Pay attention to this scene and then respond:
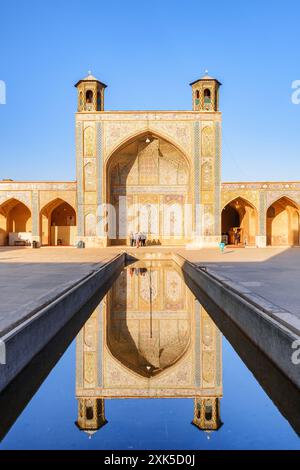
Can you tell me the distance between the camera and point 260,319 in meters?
3.41

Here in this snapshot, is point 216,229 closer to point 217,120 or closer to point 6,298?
point 217,120

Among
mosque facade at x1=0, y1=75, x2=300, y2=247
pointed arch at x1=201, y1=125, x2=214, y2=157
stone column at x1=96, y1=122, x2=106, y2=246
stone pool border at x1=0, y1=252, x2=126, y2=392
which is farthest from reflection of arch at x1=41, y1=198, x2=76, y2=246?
stone pool border at x1=0, y1=252, x2=126, y2=392

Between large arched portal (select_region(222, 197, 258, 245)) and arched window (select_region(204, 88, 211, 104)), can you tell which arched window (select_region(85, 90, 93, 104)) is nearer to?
arched window (select_region(204, 88, 211, 104))

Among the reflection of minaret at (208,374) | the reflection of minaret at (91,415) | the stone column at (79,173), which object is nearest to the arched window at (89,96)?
the stone column at (79,173)

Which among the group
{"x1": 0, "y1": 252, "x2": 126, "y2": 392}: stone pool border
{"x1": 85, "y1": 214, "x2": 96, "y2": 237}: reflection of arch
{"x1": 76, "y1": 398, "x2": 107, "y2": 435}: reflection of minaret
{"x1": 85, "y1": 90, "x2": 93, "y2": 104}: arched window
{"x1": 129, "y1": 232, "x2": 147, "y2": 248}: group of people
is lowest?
{"x1": 76, "y1": 398, "x2": 107, "y2": 435}: reflection of minaret

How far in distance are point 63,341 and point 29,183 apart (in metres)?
13.7

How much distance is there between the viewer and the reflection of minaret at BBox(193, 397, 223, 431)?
240 cm

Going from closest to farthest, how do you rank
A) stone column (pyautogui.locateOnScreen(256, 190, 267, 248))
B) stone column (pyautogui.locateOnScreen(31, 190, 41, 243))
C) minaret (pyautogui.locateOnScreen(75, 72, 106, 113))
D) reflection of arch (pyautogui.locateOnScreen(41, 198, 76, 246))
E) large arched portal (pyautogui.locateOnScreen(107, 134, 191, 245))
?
minaret (pyautogui.locateOnScreen(75, 72, 106, 113)) → stone column (pyautogui.locateOnScreen(256, 190, 267, 248)) → stone column (pyautogui.locateOnScreen(31, 190, 41, 243)) → large arched portal (pyautogui.locateOnScreen(107, 134, 191, 245)) → reflection of arch (pyautogui.locateOnScreen(41, 198, 76, 246))

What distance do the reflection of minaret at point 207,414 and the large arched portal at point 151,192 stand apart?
49.5ft

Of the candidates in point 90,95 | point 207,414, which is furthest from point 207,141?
point 207,414

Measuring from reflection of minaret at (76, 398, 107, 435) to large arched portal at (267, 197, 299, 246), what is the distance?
16.2 m

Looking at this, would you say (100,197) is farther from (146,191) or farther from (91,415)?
(91,415)

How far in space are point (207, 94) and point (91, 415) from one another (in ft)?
50.9
